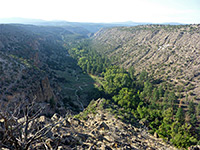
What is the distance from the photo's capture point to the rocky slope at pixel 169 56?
8451 cm

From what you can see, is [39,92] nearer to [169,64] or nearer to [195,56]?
[169,64]

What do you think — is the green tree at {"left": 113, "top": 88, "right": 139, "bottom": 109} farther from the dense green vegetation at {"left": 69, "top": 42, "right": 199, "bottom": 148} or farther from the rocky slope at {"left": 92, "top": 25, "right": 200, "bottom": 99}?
the rocky slope at {"left": 92, "top": 25, "right": 200, "bottom": 99}

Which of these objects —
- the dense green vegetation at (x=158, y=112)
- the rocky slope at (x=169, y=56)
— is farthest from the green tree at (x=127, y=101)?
the rocky slope at (x=169, y=56)

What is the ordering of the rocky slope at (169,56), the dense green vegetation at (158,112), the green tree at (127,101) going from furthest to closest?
the rocky slope at (169,56) → the green tree at (127,101) → the dense green vegetation at (158,112)

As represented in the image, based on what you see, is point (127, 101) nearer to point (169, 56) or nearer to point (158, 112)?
point (158, 112)

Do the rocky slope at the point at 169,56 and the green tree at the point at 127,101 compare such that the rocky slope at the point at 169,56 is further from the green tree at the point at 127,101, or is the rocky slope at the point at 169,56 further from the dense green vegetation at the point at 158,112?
the green tree at the point at 127,101

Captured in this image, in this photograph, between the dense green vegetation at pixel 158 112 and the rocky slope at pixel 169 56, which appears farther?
the rocky slope at pixel 169 56

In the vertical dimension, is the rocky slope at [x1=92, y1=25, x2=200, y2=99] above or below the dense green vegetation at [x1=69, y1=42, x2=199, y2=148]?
above

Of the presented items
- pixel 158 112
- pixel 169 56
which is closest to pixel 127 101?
pixel 158 112

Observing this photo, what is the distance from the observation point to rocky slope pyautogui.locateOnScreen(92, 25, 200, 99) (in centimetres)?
8451

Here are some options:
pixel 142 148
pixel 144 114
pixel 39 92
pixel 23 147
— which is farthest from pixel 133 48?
pixel 23 147

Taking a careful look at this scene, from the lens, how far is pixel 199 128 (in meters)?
51.2

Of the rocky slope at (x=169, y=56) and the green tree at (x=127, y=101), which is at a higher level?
the rocky slope at (x=169, y=56)

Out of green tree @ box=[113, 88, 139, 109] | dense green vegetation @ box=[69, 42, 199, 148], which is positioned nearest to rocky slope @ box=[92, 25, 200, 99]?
dense green vegetation @ box=[69, 42, 199, 148]
